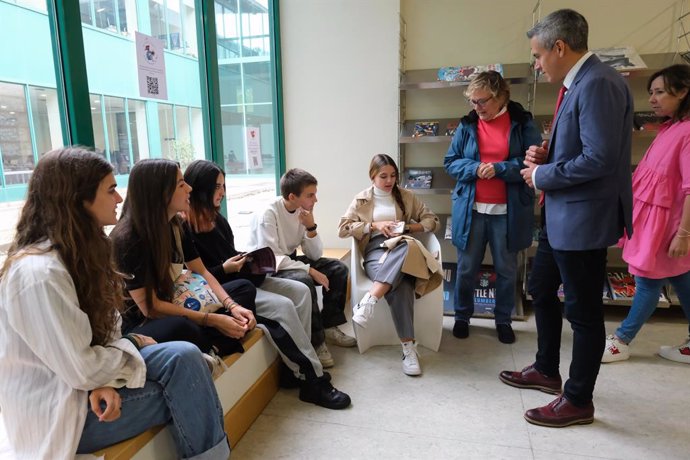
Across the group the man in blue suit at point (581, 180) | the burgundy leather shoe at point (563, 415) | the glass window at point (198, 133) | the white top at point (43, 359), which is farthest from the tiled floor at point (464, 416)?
the glass window at point (198, 133)

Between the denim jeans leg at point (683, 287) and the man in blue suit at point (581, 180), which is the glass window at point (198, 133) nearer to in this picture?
the man in blue suit at point (581, 180)

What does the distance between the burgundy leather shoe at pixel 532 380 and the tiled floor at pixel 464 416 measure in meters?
0.03

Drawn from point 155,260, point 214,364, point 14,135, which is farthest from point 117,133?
point 214,364

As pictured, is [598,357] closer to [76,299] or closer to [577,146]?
[577,146]

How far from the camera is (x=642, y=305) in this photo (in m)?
2.48

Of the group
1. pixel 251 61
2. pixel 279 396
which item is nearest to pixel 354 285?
pixel 279 396

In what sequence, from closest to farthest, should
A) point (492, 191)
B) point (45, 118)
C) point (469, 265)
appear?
point (45, 118) < point (492, 191) < point (469, 265)

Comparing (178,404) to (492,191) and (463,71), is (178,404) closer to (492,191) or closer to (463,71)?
(492,191)

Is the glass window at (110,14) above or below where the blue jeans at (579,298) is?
above

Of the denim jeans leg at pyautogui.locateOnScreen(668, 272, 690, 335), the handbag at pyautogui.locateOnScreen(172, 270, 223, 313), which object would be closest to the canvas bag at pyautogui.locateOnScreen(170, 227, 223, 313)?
the handbag at pyautogui.locateOnScreen(172, 270, 223, 313)

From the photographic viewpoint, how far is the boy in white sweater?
2.48 meters

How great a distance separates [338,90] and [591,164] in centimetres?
237

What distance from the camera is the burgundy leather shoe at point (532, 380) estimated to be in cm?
216

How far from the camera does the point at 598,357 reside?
1.82 meters
